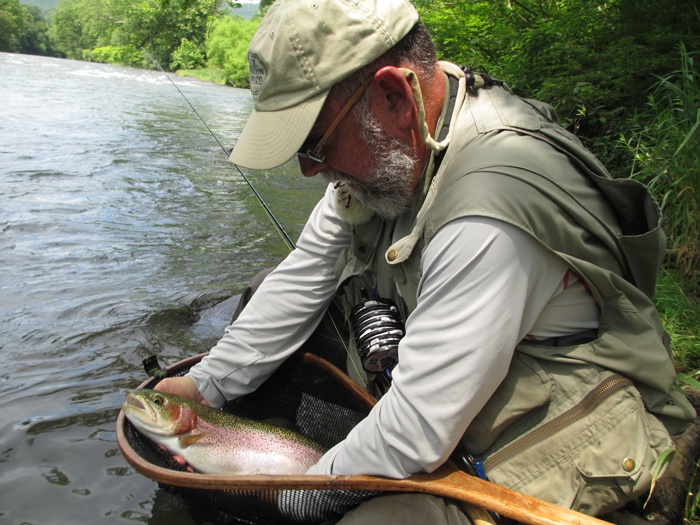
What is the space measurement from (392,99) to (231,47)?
40234 mm

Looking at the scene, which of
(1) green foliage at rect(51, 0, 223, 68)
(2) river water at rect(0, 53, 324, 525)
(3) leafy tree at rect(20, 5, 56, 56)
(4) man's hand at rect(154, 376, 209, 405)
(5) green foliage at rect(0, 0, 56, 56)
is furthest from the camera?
(3) leafy tree at rect(20, 5, 56, 56)

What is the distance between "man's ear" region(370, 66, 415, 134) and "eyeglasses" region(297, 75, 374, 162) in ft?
0.11

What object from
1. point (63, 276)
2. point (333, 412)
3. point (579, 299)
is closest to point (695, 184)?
point (579, 299)

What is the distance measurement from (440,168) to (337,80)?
416 mm

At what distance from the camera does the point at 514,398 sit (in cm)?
163

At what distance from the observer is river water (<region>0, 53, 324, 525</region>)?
2.53 meters

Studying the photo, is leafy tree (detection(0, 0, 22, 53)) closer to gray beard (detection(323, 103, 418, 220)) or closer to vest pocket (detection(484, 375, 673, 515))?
gray beard (detection(323, 103, 418, 220))

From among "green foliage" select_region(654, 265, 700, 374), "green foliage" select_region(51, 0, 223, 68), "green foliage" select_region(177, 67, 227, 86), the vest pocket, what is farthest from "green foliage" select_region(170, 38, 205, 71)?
the vest pocket

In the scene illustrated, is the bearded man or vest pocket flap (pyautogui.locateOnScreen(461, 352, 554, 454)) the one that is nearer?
the bearded man

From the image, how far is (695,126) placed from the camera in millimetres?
3350

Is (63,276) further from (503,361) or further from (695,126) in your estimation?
(695,126)

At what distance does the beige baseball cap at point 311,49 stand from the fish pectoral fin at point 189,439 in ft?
3.82

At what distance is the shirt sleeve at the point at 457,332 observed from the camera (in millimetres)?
1450

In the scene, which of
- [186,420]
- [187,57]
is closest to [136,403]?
[186,420]
